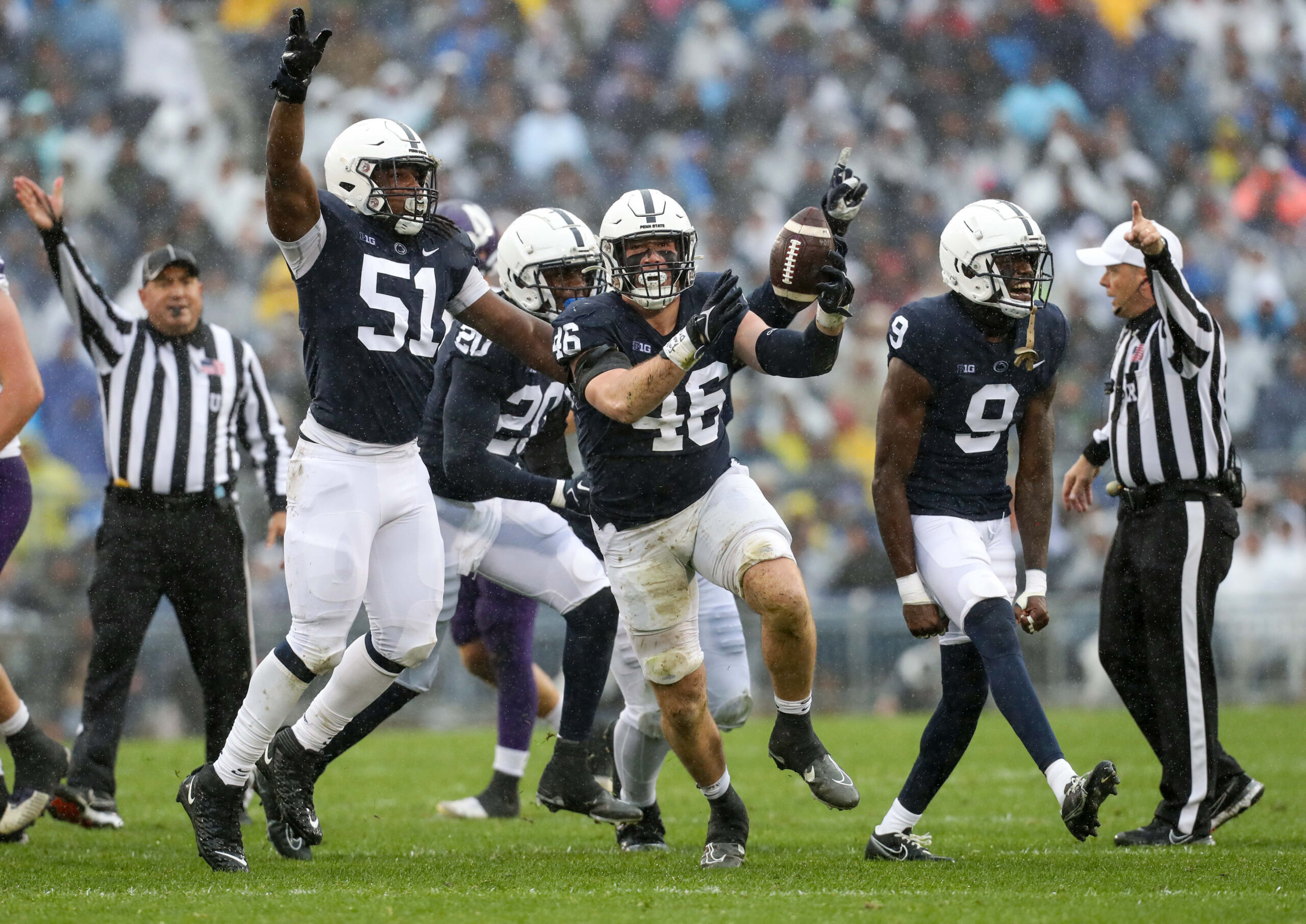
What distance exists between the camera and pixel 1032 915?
3441 millimetres

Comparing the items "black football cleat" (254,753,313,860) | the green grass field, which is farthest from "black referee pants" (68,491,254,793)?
"black football cleat" (254,753,313,860)

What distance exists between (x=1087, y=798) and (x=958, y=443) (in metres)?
1.20

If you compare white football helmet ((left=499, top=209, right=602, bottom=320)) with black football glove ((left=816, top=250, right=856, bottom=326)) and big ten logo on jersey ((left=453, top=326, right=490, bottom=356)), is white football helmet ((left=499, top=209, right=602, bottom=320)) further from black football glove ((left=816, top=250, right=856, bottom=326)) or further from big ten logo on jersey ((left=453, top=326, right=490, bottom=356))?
black football glove ((left=816, top=250, right=856, bottom=326))

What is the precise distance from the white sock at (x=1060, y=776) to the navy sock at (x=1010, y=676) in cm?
2

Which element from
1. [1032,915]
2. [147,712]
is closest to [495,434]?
[1032,915]

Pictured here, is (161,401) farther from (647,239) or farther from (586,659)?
(647,239)

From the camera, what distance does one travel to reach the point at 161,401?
578 centimetres

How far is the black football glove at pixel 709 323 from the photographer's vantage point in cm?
395

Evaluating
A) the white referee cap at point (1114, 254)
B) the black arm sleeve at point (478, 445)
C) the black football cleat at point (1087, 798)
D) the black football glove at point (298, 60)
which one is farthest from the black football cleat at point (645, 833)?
the black football glove at point (298, 60)

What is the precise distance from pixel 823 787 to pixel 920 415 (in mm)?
1132

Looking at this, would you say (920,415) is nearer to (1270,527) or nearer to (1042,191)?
(1270,527)

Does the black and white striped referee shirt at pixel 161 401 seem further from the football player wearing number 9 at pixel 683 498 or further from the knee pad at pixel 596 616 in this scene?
the football player wearing number 9 at pixel 683 498

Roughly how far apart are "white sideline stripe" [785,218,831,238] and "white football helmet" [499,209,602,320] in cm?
97

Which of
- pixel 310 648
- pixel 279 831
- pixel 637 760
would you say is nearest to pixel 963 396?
pixel 637 760
